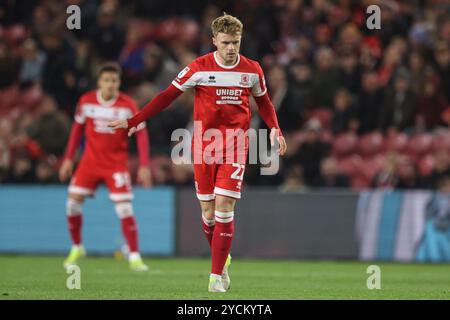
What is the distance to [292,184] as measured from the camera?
57.4ft

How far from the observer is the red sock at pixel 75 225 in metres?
14.1

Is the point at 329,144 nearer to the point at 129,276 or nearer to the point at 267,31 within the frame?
the point at 267,31

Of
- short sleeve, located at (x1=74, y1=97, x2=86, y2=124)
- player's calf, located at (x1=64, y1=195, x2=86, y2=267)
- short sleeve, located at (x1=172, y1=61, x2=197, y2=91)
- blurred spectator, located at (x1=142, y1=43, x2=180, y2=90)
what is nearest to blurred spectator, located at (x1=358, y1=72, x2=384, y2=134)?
blurred spectator, located at (x1=142, y1=43, x2=180, y2=90)

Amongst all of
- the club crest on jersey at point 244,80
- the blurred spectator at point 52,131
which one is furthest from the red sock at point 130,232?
the blurred spectator at point 52,131

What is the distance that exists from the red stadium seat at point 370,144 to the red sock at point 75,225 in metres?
6.02

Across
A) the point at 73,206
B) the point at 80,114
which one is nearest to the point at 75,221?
the point at 73,206

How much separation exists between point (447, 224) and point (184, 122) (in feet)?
15.6

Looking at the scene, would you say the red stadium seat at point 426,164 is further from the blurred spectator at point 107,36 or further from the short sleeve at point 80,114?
the short sleeve at point 80,114

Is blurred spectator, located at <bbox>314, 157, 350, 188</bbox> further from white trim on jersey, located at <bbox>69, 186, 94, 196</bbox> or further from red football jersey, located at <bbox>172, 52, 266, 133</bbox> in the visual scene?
red football jersey, located at <bbox>172, 52, 266, 133</bbox>

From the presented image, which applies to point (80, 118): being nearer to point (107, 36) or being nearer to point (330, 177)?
point (330, 177)

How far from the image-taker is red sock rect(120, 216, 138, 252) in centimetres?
1369

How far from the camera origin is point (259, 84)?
9984mm

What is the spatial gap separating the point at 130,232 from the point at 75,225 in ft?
2.87

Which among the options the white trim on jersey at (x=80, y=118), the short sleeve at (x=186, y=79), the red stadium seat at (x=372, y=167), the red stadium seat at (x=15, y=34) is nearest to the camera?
the short sleeve at (x=186, y=79)
